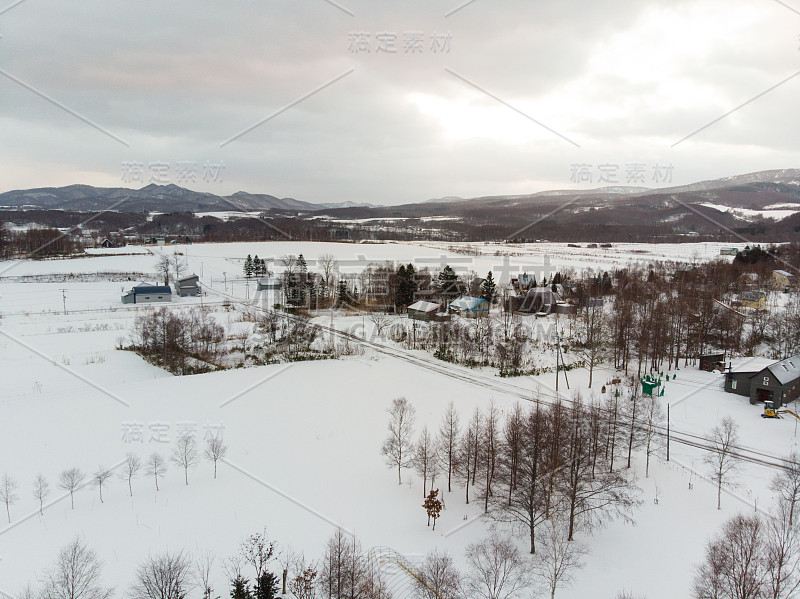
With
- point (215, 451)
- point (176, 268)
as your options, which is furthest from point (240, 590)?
point (176, 268)

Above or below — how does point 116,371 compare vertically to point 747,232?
below

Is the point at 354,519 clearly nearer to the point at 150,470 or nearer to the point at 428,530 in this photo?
the point at 428,530

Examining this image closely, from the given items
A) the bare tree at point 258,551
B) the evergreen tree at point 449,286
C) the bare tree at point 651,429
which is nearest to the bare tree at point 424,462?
the bare tree at point 258,551

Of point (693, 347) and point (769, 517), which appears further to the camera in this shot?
point (693, 347)

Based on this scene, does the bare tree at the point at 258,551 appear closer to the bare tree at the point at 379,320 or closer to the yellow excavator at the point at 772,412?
the yellow excavator at the point at 772,412

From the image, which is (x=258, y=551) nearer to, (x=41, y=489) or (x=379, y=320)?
(x=41, y=489)

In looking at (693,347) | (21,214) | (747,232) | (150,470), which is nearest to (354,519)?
(150,470)
